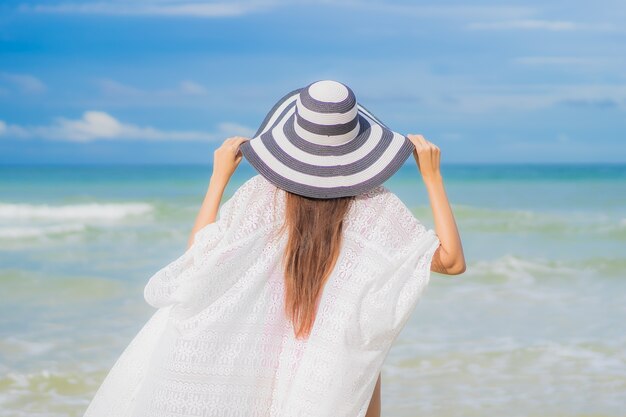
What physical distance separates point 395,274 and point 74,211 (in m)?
14.2

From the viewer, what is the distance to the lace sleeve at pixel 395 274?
2.36m

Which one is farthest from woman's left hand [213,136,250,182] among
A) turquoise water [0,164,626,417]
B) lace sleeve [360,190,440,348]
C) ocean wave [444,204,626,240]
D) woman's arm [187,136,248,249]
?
ocean wave [444,204,626,240]

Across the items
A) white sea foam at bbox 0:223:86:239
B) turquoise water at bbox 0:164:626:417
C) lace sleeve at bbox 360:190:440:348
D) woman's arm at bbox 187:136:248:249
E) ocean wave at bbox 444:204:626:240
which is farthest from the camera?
ocean wave at bbox 444:204:626:240

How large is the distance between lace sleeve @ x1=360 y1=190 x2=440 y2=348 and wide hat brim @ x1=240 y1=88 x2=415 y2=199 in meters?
0.09

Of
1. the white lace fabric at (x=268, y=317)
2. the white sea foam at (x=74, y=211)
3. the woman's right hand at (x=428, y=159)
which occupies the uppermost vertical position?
the white sea foam at (x=74, y=211)

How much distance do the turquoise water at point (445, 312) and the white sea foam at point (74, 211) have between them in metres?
A: 0.04

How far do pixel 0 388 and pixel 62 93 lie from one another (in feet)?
87.1

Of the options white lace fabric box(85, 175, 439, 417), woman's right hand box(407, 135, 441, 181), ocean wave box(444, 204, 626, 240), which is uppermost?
ocean wave box(444, 204, 626, 240)

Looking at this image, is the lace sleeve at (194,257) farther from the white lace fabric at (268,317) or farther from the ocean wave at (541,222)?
the ocean wave at (541,222)

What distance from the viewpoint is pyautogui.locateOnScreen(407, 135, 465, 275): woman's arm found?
2.42 meters

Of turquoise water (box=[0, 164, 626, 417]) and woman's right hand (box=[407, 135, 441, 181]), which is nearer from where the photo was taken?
woman's right hand (box=[407, 135, 441, 181])

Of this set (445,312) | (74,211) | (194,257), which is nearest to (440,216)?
(194,257)

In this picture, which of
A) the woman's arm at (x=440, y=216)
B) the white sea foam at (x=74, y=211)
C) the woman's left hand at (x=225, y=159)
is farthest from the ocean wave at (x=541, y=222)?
the woman's left hand at (x=225, y=159)

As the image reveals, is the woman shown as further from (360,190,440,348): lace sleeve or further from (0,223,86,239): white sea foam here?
(0,223,86,239): white sea foam
